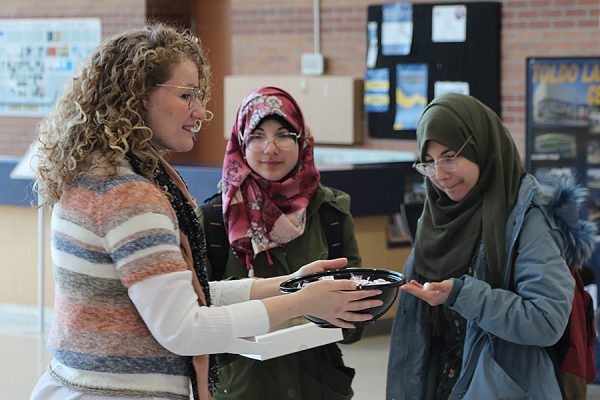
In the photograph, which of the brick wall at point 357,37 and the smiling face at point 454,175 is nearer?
the smiling face at point 454,175

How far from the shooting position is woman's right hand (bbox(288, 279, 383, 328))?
71.7 inches

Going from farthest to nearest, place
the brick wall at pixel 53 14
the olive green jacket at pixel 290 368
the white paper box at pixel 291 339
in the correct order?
1. the brick wall at pixel 53 14
2. the olive green jacket at pixel 290 368
3. the white paper box at pixel 291 339

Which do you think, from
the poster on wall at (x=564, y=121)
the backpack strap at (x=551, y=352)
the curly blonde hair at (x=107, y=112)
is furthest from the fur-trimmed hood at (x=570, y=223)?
the poster on wall at (x=564, y=121)

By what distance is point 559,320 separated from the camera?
2.19 metres

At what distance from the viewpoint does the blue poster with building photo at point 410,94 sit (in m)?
7.62

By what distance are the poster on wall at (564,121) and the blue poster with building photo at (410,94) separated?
1324 mm

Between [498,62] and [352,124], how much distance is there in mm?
1475

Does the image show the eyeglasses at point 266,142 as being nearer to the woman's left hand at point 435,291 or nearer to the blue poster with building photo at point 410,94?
the woman's left hand at point 435,291

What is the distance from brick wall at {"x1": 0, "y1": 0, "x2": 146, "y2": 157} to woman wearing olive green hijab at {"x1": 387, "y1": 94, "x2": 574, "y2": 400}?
681cm

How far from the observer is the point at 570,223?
2297mm

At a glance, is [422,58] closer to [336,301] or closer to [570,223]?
[570,223]

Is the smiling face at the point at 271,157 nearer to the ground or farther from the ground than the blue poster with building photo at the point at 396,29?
nearer to the ground

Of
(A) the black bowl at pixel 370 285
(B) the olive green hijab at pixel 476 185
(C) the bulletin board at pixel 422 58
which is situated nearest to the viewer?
(A) the black bowl at pixel 370 285

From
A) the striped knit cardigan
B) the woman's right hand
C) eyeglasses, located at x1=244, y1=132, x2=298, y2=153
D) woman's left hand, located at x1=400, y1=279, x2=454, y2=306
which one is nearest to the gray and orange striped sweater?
the striped knit cardigan
